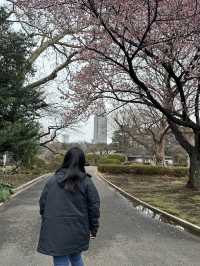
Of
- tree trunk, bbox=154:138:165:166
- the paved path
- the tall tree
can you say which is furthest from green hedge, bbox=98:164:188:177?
the paved path

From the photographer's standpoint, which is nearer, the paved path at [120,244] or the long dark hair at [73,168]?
the long dark hair at [73,168]

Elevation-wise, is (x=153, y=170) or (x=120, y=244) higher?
(x=153, y=170)

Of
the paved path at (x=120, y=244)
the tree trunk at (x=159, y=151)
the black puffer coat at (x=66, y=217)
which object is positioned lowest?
the paved path at (x=120, y=244)

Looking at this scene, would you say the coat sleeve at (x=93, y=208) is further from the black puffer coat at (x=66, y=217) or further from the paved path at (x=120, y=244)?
the paved path at (x=120, y=244)

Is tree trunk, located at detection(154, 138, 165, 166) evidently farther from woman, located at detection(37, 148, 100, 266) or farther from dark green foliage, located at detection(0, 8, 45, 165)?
woman, located at detection(37, 148, 100, 266)

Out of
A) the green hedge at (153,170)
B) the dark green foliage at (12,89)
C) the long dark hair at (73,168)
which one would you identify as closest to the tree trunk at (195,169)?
the dark green foliage at (12,89)

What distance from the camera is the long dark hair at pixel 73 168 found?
4.82 metres

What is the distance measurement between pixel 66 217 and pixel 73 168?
500mm

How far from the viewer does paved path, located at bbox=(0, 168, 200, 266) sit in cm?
754

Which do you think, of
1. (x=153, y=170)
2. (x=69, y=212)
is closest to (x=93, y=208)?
(x=69, y=212)

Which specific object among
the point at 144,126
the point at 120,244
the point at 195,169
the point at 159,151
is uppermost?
the point at 144,126

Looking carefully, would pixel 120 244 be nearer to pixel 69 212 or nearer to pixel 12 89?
pixel 69 212

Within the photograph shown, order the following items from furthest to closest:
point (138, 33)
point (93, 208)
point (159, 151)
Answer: point (159, 151)
point (138, 33)
point (93, 208)

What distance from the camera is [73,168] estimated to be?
491cm
